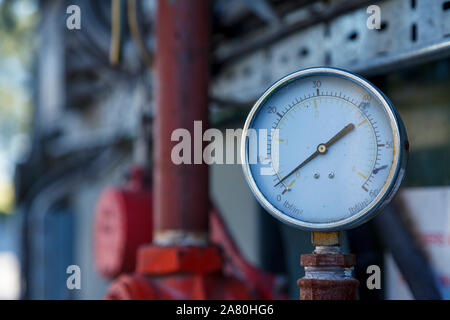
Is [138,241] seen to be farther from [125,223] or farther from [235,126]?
[235,126]

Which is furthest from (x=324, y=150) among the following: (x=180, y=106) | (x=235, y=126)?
(x=235, y=126)

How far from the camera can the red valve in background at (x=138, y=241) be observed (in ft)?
5.95

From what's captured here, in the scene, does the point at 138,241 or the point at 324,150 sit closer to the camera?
the point at 324,150

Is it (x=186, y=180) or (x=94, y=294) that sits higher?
(x=186, y=180)

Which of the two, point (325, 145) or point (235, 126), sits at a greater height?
point (235, 126)

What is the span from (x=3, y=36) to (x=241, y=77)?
15.8 ft

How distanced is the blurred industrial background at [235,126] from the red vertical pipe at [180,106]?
0.07 metres

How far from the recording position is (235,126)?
2.55 metres

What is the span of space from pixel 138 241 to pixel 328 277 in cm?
112

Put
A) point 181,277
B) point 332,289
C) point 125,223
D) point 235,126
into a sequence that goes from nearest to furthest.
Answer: point 332,289 → point 181,277 → point 125,223 → point 235,126
